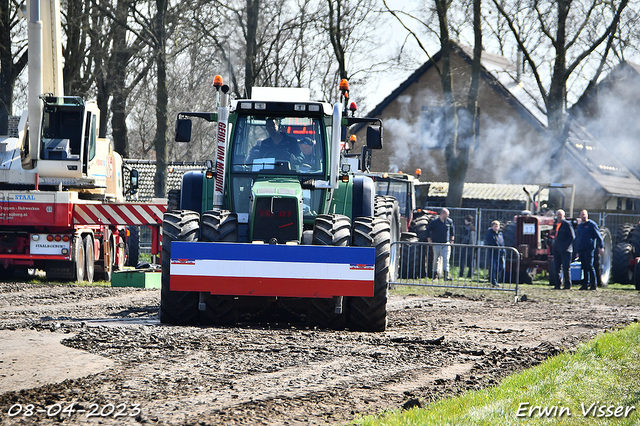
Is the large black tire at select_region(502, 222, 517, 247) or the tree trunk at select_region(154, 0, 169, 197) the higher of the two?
the tree trunk at select_region(154, 0, 169, 197)

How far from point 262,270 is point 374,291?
4.54 feet

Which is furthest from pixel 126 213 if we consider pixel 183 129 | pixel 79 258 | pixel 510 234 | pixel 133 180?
pixel 510 234

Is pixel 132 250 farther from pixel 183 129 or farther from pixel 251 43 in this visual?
pixel 183 129

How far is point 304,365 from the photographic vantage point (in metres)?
7.15

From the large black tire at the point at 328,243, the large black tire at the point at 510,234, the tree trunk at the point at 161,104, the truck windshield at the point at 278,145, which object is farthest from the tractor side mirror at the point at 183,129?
the tree trunk at the point at 161,104

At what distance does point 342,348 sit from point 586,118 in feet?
126

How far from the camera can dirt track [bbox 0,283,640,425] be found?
5430mm

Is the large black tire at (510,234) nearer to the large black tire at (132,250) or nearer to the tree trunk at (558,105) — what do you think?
the tree trunk at (558,105)

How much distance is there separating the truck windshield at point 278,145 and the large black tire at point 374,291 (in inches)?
53.0

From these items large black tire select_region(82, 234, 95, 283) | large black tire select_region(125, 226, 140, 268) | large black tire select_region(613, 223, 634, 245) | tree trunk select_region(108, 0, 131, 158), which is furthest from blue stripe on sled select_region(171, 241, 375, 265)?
tree trunk select_region(108, 0, 131, 158)

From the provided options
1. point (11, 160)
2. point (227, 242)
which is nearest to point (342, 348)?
point (227, 242)

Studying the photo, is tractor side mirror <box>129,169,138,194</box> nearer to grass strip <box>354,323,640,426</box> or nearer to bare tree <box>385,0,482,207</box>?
bare tree <box>385,0,482,207</box>

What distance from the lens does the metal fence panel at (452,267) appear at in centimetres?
1730

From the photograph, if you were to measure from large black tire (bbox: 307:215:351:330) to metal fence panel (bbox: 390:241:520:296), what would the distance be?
6767 millimetres
